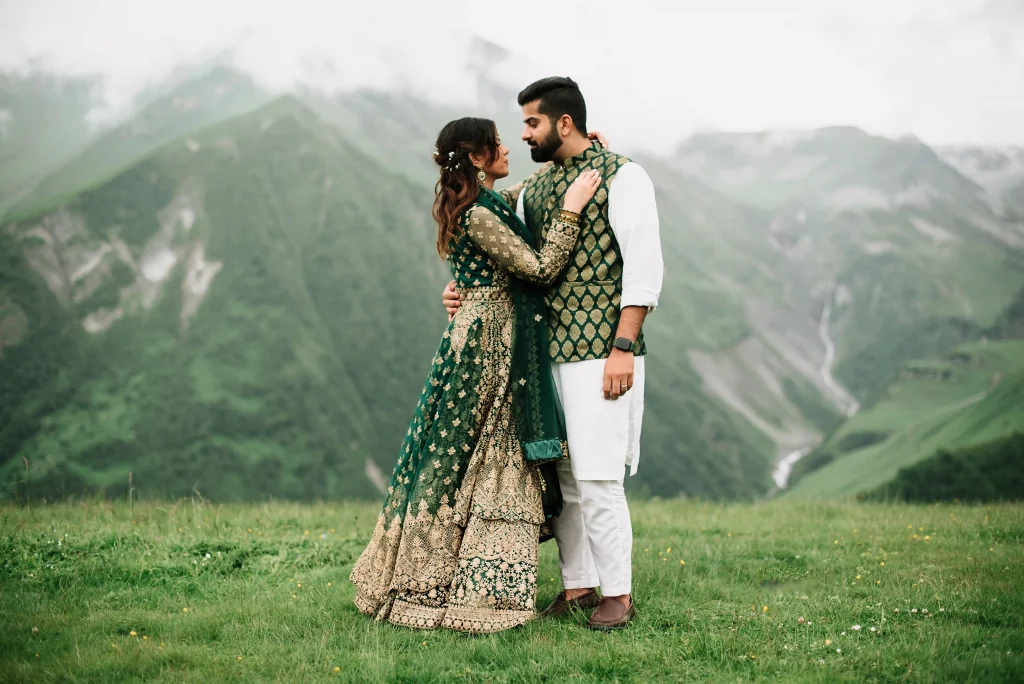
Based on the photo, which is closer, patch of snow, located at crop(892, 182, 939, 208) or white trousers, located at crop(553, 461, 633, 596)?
white trousers, located at crop(553, 461, 633, 596)

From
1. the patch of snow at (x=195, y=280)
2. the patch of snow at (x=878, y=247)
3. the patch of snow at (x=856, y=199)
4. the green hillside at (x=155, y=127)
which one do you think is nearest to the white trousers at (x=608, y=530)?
the patch of snow at (x=195, y=280)

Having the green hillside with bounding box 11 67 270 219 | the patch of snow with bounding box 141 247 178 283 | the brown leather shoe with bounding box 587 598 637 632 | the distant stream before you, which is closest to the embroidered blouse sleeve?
the brown leather shoe with bounding box 587 598 637 632

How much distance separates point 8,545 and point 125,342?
280ft

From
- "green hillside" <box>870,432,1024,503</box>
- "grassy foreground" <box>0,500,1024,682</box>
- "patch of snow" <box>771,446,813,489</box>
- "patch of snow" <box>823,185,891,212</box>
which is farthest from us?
"patch of snow" <box>823,185,891,212</box>

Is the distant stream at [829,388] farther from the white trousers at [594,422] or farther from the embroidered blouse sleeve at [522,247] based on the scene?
the embroidered blouse sleeve at [522,247]

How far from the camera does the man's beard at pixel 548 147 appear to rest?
4.21m

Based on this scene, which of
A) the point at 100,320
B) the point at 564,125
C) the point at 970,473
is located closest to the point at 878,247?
the point at 970,473

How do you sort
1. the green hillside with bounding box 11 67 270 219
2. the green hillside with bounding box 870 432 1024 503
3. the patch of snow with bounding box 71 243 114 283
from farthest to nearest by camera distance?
the green hillside with bounding box 11 67 270 219 → the patch of snow with bounding box 71 243 114 283 → the green hillside with bounding box 870 432 1024 503

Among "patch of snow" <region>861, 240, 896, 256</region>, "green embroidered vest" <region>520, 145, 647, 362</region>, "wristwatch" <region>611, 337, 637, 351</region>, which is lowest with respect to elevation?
"wristwatch" <region>611, 337, 637, 351</region>

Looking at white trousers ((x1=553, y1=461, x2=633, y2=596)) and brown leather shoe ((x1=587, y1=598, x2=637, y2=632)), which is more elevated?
white trousers ((x1=553, y1=461, x2=633, y2=596))

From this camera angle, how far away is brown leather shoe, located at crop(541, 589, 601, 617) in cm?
433

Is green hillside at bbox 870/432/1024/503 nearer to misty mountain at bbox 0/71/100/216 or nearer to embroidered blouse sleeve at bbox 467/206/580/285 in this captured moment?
embroidered blouse sleeve at bbox 467/206/580/285

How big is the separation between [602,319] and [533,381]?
0.46 meters

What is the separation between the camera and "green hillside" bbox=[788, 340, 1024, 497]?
2044 inches
